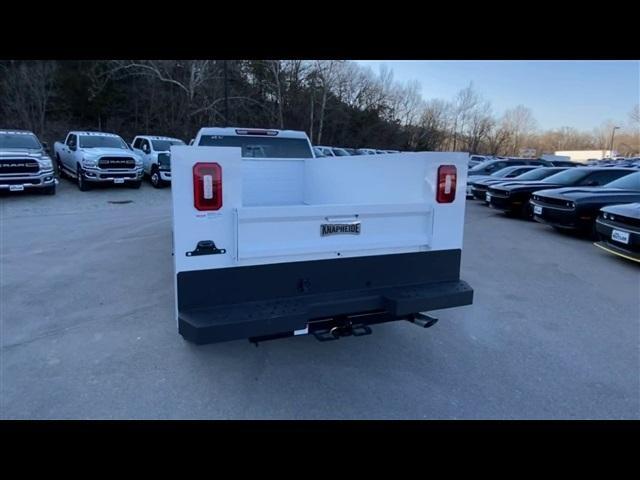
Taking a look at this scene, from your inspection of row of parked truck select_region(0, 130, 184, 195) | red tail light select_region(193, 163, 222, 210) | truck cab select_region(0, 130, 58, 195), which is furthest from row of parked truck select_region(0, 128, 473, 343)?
truck cab select_region(0, 130, 58, 195)

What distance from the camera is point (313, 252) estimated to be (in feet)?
9.68

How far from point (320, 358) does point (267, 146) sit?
3.58 meters

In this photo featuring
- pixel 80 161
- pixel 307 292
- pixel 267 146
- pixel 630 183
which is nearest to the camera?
pixel 307 292

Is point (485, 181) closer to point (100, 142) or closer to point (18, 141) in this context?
point (100, 142)

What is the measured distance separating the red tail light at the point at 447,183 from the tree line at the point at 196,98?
20521 mm

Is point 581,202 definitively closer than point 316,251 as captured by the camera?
No

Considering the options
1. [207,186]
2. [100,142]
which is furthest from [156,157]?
[207,186]

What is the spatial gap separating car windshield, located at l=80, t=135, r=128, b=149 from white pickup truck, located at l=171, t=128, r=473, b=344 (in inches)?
572

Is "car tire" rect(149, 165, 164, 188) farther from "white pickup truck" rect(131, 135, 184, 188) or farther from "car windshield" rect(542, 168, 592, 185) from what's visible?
"car windshield" rect(542, 168, 592, 185)

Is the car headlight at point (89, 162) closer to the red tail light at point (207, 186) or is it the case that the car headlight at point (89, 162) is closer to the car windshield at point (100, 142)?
the car windshield at point (100, 142)

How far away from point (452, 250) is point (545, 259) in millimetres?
4958

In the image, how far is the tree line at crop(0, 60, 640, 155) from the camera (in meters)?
24.0
